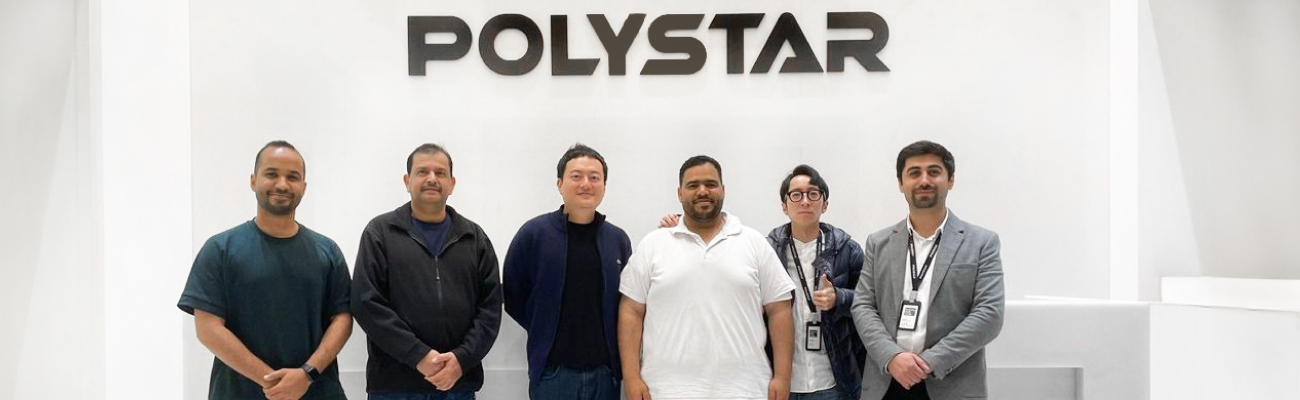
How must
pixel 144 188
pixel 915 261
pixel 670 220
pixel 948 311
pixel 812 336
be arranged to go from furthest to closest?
pixel 144 188, pixel 670 220, pixel 812 336, pixel 915 261, pixel 948 311

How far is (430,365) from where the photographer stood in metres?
3.41

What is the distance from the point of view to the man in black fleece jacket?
11.3ft

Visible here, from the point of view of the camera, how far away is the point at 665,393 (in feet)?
11.5

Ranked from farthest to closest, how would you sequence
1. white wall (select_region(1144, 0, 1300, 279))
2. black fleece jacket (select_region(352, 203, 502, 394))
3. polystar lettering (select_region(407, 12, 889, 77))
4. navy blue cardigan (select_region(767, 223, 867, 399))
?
polystar lettering (select_region(407, 12, 889, 77)) → white wall (select_region(1144, 0, 1300, 279)) → navy blue cardigan (select_region(767, 223, 867, 399)) → black fleece jacket (select_region(352, 203, 502, 394))

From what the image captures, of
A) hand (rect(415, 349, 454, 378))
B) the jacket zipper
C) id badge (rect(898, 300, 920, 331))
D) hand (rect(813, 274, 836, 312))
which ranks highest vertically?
the jacket zipper

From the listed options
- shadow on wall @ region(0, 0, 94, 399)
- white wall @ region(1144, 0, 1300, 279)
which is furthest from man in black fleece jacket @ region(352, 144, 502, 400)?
white wall @ region(1144, 0, 1300, 279)

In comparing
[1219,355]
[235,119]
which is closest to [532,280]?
[235,119]

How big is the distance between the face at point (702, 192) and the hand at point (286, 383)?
1.53 m

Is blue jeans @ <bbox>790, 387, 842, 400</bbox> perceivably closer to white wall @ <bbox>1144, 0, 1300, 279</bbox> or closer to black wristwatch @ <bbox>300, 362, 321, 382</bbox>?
black wristwatch @ <bbox>300, 362, 321, 382</bbox>

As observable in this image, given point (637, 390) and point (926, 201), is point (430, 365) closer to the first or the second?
point (637, 390)

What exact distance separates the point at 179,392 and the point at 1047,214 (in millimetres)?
5005

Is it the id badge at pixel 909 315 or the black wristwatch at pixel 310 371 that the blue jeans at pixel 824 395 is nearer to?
the id badge at pixel 909 315

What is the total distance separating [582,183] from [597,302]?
1.55ft

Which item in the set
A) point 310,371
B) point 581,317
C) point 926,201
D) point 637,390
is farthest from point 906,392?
point 310,371
